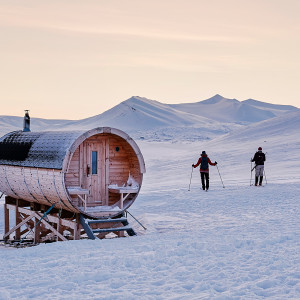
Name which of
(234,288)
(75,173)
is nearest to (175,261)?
(234,288)

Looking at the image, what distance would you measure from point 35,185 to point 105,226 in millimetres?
2466

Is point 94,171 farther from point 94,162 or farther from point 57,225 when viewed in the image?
point 57,225

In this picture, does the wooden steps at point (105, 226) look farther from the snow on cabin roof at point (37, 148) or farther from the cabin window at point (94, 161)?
the snow on cabin roof at point (37, 148)

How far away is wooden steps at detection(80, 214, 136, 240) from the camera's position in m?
14.6

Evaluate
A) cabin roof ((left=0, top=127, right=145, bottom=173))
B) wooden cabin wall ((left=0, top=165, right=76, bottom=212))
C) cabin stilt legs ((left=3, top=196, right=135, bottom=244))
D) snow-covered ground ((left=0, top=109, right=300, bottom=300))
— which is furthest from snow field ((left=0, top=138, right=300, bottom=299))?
cabin roof ((left=0, top=127, right=145, bottom=173))

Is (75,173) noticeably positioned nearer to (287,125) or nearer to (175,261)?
(175,261)

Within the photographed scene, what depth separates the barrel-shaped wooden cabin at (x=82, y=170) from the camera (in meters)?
14.7

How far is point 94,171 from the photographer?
→ 15.9m

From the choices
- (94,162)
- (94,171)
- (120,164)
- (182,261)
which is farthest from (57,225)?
(182,261)

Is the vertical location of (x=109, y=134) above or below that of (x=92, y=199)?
above

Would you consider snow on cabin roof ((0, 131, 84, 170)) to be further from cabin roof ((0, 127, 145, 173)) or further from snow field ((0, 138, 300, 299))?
snow field ((0, 138, 300, 299))

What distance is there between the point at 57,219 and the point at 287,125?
56.5 metres

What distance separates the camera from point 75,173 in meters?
15.5

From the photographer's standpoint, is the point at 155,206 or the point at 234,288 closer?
the point at 234,288
